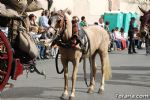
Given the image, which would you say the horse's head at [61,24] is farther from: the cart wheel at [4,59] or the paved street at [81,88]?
the cart wheel at [4,59]

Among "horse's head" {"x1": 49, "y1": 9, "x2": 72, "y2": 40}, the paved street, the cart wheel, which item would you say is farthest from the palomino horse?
the cart wheel

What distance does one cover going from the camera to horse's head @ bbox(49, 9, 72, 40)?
31.1 ft

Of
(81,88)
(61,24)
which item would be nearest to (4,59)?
(61,24)

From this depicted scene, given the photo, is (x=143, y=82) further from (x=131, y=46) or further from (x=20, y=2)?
(x=131, y=46)

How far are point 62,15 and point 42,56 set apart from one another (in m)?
10.7

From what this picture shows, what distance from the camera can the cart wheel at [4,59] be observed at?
7.53m

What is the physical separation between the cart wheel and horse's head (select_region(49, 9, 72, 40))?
6.33ft

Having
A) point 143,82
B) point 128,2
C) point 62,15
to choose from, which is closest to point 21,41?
point 62,15

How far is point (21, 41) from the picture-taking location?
26.2 feet

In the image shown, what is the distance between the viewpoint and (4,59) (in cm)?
765

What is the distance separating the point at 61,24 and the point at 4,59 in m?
2.15

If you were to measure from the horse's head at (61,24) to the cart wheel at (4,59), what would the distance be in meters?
1.93

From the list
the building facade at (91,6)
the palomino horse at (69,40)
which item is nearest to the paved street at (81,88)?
the palomino horse at (69,40)

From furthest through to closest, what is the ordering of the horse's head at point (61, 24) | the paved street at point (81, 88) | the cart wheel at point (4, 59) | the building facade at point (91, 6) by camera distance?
the building facade at point (91, 6), the paved street at point (81, 88), the horse's head at point (61, 24), the cart wheel at point (4, 59)
